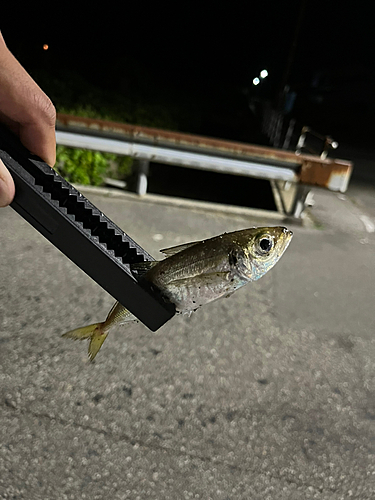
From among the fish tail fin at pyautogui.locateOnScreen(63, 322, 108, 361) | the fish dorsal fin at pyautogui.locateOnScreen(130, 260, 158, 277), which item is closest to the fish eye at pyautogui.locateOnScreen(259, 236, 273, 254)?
the fish dorsal fin at pyautogui.locateOnScreen(130, 260, 158, 277)

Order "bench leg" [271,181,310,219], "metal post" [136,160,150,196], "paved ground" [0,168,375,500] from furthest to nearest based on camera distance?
"bench leg" [271,181,310,219]
"metal post" [136,160,150,196]
"paved ground" [0,168,375,500]

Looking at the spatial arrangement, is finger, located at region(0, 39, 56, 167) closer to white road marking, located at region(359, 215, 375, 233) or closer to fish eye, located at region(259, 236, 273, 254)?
fish eye, located at region(259, 236, 273, 254)

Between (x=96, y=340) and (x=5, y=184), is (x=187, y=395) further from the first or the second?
(x=5, y=184)

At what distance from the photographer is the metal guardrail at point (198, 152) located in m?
4.82

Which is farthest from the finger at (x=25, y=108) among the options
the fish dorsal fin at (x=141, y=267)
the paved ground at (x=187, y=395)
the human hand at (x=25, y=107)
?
the paved ground at (x=187, y=395)

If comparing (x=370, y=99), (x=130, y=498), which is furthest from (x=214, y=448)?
(x=370, y=99)

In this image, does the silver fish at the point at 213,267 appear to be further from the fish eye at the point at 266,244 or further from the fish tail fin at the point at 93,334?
the fish tail fin at the point at 93,334

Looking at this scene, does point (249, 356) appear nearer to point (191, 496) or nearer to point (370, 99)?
point (191, 496)

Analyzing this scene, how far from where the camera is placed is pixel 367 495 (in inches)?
81.8

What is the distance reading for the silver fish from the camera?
3.35ft

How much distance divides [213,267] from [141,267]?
188 mm

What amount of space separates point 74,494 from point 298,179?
4128mm

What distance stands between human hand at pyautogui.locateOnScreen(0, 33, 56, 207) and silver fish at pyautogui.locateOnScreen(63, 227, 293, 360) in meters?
0.59

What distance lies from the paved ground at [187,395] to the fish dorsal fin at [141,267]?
136 centimetres
